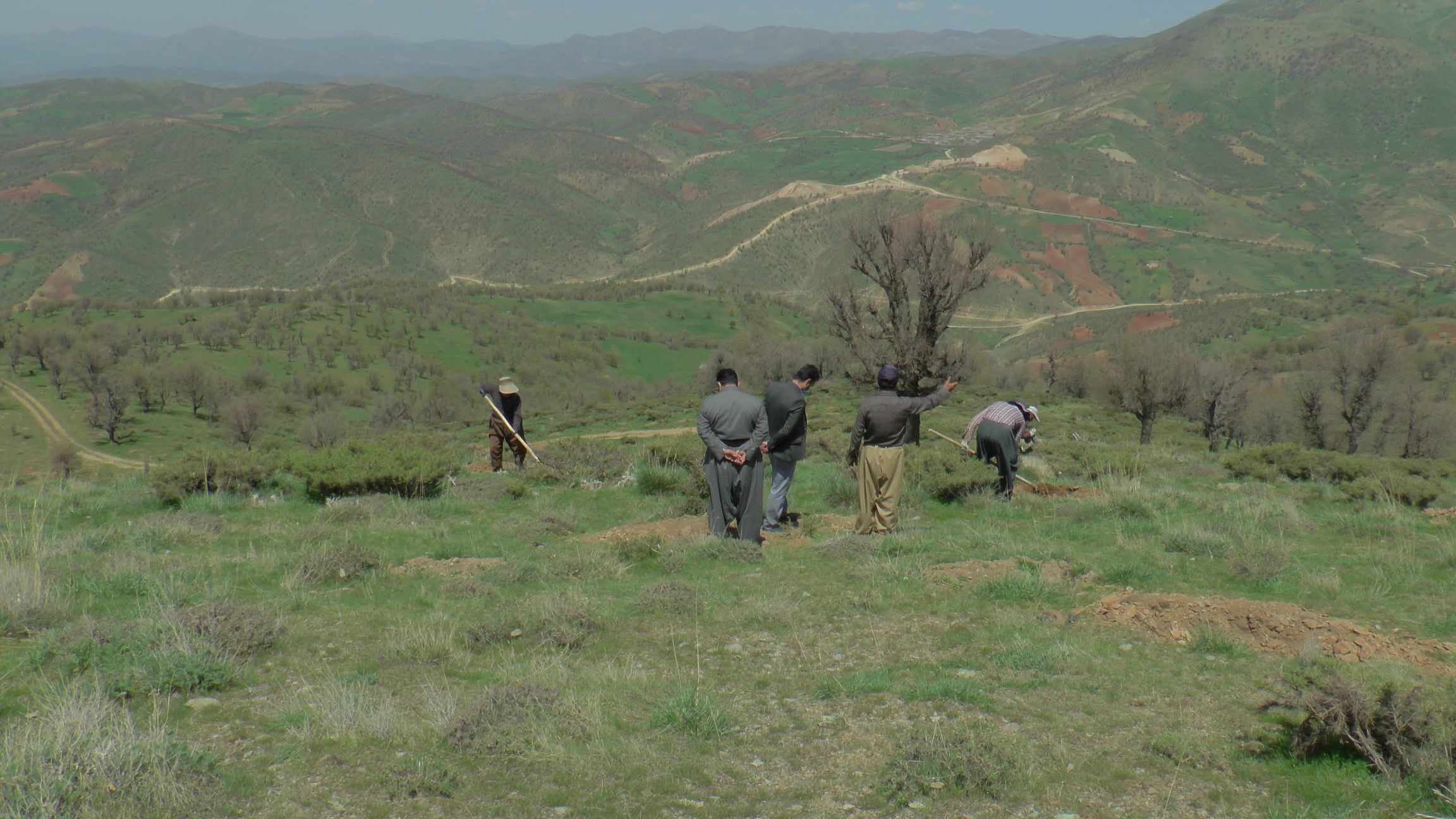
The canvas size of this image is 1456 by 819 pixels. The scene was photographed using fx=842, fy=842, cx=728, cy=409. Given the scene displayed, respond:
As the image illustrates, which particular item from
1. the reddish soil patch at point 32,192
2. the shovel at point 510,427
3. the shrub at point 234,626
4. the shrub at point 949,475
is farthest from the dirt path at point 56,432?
the reddish soil patch at point 32,192

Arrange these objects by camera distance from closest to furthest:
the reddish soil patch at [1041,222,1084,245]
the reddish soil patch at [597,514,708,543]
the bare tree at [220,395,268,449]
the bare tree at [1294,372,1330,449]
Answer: the reddish soil patch at [597,514,708,543] < the bare tree at [1294,372,1330,449] < the bare tree at [220,395,268,449] < the reddish soil patch at [1041,222,1084,245]

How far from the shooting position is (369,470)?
36.4 ft

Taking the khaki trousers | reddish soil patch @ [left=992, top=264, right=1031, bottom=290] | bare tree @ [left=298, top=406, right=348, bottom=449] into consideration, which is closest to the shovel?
the khaki trousers

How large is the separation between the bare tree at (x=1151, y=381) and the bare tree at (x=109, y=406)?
5003 centimetres

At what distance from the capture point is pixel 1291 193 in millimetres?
167000

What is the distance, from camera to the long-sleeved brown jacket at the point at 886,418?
8797mm

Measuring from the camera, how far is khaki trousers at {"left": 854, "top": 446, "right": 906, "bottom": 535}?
8781 millimetres

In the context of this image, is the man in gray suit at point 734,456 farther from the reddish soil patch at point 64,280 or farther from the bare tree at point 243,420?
the reddish soil patch at point 64,280

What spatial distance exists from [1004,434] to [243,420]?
4634 centimetres

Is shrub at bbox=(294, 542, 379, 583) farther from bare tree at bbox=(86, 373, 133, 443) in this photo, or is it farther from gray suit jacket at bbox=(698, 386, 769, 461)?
bare tree at bbox=(86, 373, 133, 443)

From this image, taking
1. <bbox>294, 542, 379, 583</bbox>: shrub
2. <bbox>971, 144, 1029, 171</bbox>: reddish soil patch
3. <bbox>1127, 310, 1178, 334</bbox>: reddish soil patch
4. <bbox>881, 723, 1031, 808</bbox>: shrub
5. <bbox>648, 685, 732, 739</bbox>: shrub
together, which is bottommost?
<bbox>1127, 310, 1178, 334</bbox>: reddish soil patch

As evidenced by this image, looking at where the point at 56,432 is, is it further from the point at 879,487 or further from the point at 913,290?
the point at 879,487

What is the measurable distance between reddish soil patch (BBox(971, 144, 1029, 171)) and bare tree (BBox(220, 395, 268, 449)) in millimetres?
144272

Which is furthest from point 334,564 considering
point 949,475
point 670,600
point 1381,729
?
point 949,475
